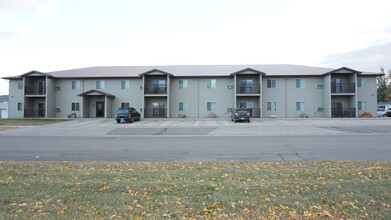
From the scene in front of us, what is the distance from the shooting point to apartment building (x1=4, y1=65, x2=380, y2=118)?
101 feet

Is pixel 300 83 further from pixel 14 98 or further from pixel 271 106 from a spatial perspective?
pixel 14 98

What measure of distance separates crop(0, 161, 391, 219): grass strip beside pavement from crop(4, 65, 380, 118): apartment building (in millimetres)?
24864

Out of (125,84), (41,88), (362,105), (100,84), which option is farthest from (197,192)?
(41,88)

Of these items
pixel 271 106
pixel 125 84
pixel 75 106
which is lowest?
pixel 271 106

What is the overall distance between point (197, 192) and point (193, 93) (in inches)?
1102

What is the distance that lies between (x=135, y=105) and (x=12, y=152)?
22.6m

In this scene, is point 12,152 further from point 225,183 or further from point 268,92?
point 268,92

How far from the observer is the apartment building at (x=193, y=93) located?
3080 centimetres

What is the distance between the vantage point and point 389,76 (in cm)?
6475

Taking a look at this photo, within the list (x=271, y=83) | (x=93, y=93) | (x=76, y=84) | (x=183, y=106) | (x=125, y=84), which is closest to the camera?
(x=93, y=93)

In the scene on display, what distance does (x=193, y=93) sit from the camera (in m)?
32.1

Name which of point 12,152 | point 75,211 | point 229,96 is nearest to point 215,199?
point 75,211

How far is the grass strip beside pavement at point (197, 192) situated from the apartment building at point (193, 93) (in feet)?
81.6

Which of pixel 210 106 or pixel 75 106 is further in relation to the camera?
pixel 75 106
